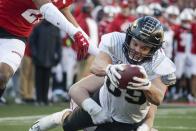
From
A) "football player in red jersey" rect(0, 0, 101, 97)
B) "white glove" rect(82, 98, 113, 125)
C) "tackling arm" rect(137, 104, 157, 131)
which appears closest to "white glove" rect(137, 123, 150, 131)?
"tackling arm" rect(137, 104, 157, 131)

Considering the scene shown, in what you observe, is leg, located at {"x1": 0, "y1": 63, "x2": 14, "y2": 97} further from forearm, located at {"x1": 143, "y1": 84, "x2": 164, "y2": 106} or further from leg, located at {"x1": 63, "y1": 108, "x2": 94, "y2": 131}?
forearm, located at {"x1": 143, "y1": 84, "x2": 164, "y2": 106}

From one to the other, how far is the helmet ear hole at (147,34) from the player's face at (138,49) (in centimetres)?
3

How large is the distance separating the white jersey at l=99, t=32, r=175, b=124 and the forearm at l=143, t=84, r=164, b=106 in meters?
0.12

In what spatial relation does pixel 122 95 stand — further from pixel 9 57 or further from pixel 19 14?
pixel 19 14

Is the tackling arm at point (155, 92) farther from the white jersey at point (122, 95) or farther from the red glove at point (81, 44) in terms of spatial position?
the red glove at point (81, 44)

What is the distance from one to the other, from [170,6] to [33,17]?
305 inches

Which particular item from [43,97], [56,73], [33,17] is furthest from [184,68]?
[33,17]

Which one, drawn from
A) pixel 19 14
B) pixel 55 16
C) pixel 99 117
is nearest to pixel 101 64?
pixel 99 117

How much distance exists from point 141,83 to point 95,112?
1.61ft

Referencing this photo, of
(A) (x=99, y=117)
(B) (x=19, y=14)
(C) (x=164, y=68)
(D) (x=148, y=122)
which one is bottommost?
(D) (x=148, y=122)

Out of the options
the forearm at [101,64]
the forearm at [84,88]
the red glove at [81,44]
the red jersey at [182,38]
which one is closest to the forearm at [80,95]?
the forearm at [84,88]

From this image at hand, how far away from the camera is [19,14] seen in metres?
6.09

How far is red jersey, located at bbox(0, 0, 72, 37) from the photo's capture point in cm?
602

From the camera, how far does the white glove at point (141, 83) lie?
14.9 ft
